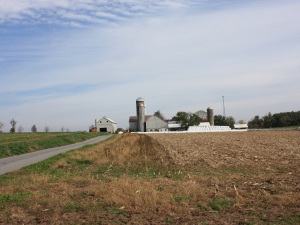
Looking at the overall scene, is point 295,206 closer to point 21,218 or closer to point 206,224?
point 206,224

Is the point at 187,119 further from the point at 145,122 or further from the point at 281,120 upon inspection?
the point at 281,120

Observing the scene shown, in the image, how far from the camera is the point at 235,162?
17.0 metres

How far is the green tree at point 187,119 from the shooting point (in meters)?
124

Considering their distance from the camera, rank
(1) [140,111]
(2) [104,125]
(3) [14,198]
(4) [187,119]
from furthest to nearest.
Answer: (4) [187,119] < (2) [104,125] < (1) [140,111] < (3) [14,198]

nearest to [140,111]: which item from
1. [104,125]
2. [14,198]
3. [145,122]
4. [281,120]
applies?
[145,122]

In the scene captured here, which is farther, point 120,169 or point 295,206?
point 120,169

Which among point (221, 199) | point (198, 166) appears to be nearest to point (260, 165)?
point (198, 166)

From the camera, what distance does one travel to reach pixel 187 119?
409 feet

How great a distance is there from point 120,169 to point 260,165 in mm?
6553

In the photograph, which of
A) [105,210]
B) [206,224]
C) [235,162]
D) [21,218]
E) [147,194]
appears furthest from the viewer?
[235,162]

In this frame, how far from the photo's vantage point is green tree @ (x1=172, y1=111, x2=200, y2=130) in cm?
12381

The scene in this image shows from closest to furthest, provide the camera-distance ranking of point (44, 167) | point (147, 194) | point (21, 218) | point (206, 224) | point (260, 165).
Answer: point (206, 224), point (21, 218), point (147, 194), point (260, 165), point (44, 167)

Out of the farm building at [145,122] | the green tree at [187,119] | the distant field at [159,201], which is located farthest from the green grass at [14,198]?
the green tree at [187,119]

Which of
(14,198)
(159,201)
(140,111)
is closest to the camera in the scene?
(159,201)
